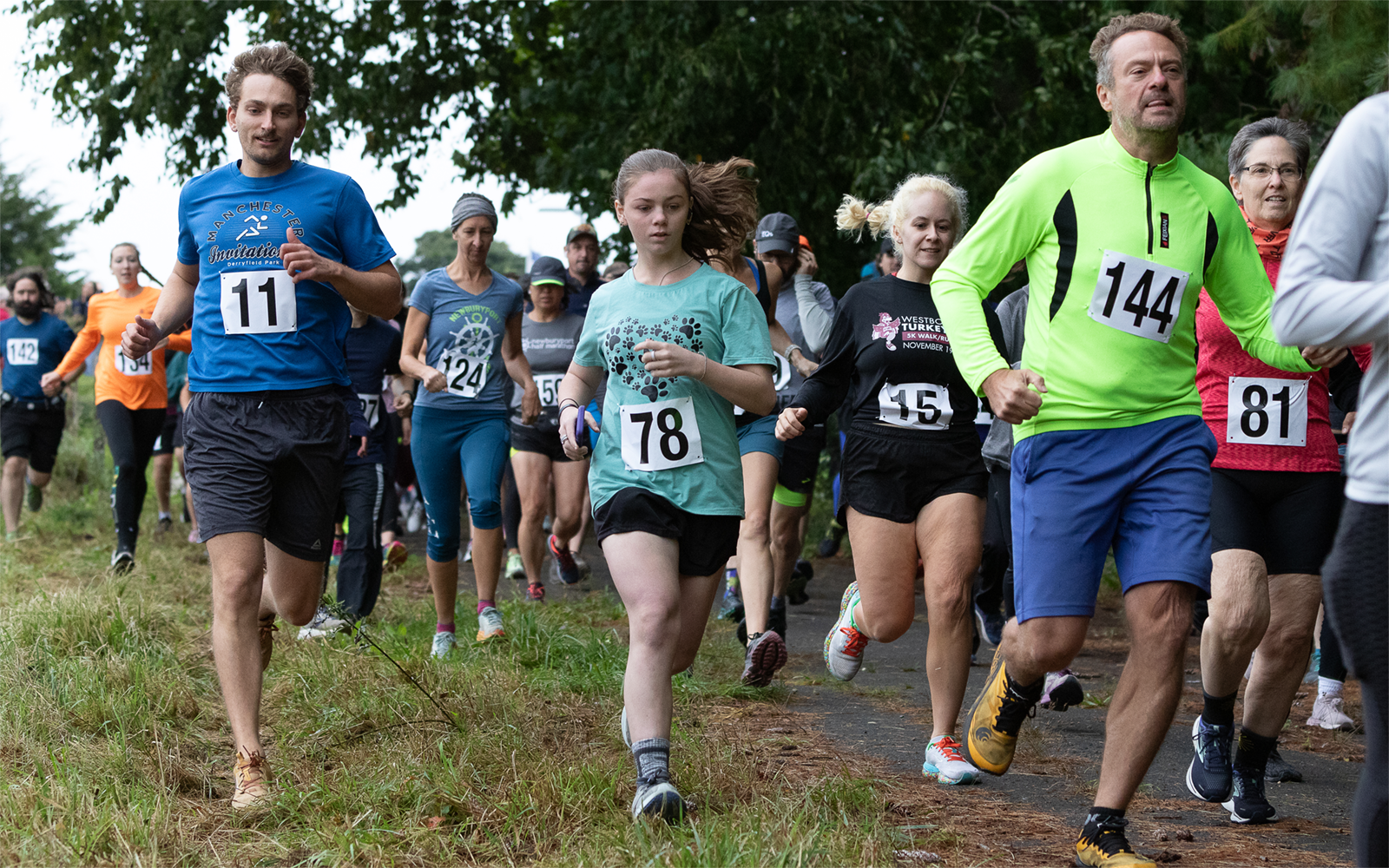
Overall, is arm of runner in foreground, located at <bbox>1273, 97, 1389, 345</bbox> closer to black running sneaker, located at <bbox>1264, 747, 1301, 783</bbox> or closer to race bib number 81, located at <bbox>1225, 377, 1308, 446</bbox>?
race bib number 81, located at <bbox>1225, 377, 1308, 446</bbox>

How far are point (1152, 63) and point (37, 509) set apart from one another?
1193 centimetres

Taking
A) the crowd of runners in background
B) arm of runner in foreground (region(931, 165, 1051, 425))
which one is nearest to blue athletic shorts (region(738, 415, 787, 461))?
the crowd of runners in background

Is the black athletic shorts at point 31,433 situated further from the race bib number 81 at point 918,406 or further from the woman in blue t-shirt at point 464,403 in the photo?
the race bib number 81 at point 918,406

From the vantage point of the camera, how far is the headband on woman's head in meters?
7.28

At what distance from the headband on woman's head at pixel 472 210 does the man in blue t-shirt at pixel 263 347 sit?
2510mm

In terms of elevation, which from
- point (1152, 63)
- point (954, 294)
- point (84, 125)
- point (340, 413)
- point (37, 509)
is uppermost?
point (84, 125)

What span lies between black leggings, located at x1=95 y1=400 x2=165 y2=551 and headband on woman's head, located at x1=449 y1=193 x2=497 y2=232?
3.85 meters

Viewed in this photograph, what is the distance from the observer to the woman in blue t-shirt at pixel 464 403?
708 centimetres

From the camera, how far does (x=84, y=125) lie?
50.6 feet

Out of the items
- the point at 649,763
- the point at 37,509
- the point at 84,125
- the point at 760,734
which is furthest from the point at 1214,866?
the point at 84,125

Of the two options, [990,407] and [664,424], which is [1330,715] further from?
[664,424]

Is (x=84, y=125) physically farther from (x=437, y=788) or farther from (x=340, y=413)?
(x=437, y=788)

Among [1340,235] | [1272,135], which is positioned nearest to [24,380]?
[1272,135]

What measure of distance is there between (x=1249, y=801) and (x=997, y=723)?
809mm
